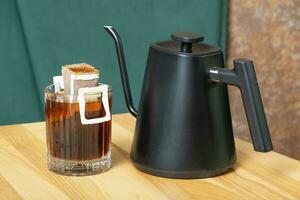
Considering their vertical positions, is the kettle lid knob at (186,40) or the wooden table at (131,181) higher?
the kettle lid knob at (186,40)

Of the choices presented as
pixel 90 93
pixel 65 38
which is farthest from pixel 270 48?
pixel 90 93

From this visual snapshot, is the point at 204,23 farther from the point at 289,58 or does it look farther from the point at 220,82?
the point at 220,82

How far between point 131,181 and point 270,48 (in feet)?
3.78

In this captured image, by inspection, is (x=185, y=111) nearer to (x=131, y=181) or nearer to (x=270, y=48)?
(x=131, y=181)

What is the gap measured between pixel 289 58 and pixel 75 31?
0.71 metres

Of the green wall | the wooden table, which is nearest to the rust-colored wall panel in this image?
the green wall

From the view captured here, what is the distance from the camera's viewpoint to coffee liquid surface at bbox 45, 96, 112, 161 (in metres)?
0.77

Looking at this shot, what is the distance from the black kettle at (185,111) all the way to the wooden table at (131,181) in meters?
0.03

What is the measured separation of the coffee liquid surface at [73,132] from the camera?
2.52ft

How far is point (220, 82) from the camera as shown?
0.76 m

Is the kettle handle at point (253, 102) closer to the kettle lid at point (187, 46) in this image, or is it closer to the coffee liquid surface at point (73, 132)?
the kettle lid at point (187, 46)

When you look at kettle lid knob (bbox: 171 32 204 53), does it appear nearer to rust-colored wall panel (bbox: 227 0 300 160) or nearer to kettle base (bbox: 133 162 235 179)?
kettle base (bbox: 133 162 235 179)

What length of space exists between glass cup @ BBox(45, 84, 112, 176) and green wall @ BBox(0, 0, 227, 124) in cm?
70

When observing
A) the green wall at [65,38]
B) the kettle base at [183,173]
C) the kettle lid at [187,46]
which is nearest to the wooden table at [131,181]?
the kettle base at [183,173]
